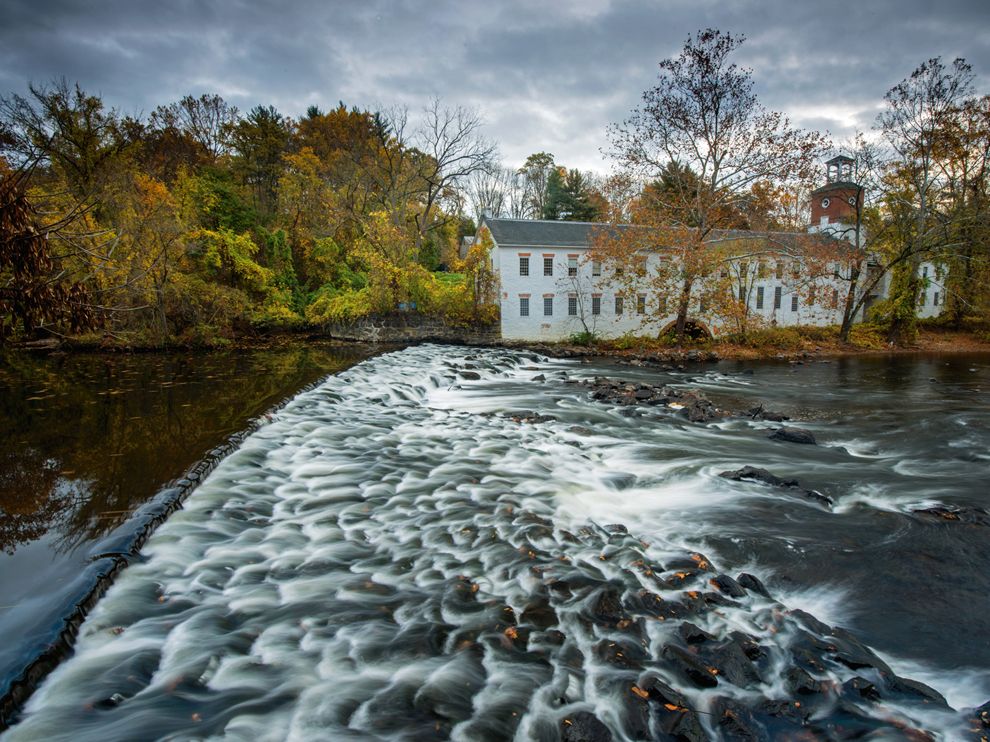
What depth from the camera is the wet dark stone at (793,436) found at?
34.6 ft

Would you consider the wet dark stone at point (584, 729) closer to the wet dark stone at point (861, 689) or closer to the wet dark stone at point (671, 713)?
the wet dark stone at point (671, 713)

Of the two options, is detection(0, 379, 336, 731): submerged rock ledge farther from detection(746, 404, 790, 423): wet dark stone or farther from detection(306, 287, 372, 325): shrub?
detection(306, 287, 372, 325): shrub

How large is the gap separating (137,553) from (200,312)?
22813 millimetres

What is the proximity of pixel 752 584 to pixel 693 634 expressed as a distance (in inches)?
48.9

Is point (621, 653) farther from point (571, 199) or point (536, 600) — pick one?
point (571, 199)

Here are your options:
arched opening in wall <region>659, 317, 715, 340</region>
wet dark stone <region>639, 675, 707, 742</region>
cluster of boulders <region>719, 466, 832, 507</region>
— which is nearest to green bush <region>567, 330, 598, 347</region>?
arched opening in wall <region>659, 317, 715, 340</region>

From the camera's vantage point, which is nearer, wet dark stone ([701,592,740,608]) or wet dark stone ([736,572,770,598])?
wet dark stone ([701,592,740,608])

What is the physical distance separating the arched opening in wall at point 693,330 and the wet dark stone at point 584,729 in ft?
92.1

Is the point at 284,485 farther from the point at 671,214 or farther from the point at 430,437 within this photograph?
the point at 671,214

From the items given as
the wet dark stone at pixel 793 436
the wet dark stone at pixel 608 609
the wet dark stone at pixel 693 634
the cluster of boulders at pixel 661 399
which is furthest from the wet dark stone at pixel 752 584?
the cluster of boulders at pixel 661 399

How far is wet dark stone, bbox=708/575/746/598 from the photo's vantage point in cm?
474

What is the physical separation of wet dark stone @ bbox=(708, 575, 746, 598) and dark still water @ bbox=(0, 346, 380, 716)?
5302 millimetres

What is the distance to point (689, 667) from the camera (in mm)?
3725

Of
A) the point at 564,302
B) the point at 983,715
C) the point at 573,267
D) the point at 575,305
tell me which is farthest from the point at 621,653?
the point at 573,267
